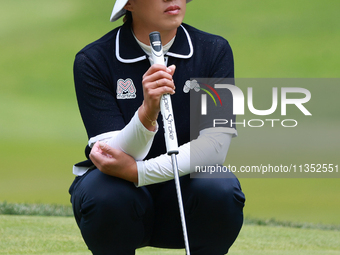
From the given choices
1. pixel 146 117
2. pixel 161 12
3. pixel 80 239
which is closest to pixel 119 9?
pixel 161 12

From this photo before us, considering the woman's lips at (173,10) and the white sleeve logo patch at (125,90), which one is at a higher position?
the woman's lips at (173,10)

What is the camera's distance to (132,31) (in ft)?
5.48

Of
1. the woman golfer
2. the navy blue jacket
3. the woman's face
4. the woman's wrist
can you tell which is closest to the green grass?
the woman golfer

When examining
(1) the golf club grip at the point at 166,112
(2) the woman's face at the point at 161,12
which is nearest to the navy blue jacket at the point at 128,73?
(2) the woman's face at the point at 161,12

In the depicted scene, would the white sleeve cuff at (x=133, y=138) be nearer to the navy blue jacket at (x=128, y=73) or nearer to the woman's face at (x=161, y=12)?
the navy blue jacket at (x=128, y=73)

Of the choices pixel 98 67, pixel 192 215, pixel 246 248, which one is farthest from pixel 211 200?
pixel 246 248

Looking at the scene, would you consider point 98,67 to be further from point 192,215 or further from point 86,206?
point 192,215

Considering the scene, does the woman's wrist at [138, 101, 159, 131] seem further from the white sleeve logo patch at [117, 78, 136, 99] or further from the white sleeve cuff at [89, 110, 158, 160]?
the white sleeve logo patch at [117, 78, 136, 99]

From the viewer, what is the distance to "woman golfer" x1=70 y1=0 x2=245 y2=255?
1.44m

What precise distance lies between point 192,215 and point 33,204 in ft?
6.33

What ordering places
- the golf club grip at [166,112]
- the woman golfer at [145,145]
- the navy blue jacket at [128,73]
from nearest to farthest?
1. the golf club grip at [166,112]
2. the woman golfer at [145,145]
3. the navy blue jacket at [128,73]

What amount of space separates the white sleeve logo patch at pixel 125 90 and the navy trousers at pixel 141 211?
0.24m

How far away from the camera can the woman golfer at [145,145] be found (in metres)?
1.44

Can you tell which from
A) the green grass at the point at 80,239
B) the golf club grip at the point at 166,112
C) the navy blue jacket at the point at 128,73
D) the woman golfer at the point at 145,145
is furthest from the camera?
the green grass at the point at 80,239
